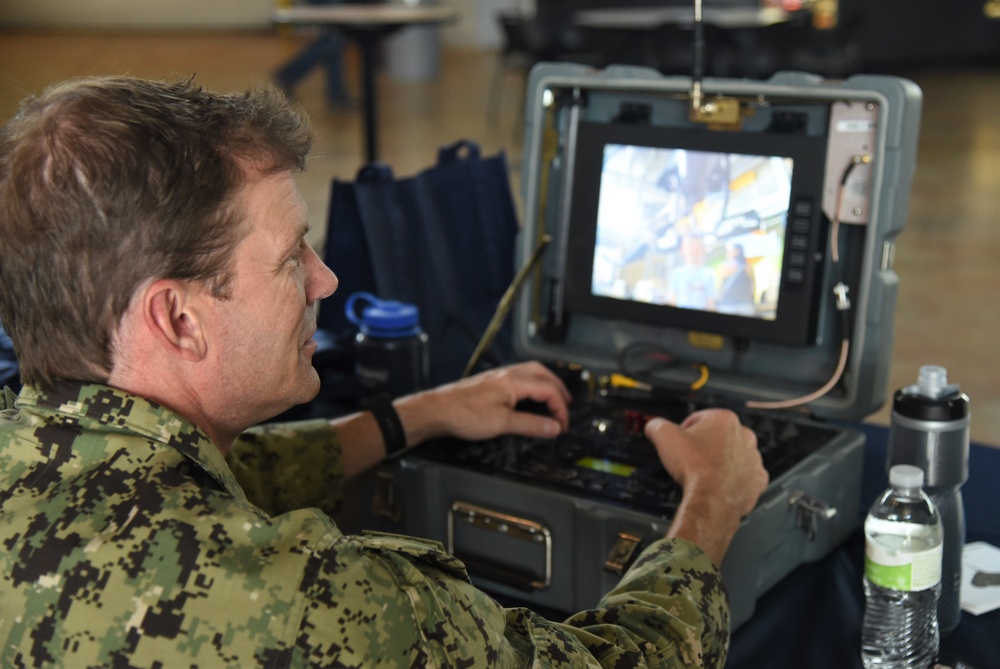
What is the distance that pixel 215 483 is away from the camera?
2.87 feet

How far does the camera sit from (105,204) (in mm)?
793

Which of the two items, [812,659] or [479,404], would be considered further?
A: [479,404]

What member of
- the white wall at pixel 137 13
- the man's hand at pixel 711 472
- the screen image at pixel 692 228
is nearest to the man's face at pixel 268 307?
the man's hand at pixel 711 472

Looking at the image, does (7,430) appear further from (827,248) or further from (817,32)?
(817,32)

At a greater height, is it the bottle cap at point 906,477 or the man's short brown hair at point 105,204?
the man's short brown hair at point 105,204

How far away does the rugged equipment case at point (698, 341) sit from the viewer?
1275 millimetres

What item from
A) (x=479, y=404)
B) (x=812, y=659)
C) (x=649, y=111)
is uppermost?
(x=649, y=111)

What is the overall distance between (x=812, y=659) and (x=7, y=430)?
30.2 inches

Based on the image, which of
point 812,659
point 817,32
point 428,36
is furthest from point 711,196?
point 428,36

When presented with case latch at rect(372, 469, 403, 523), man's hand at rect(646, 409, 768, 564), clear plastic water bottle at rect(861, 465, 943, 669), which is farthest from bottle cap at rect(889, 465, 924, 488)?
case latch at rect(372, 469, 403, 523)

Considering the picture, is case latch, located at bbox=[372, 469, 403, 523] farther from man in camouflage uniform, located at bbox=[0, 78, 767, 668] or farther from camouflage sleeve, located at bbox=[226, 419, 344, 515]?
man in camouflage uniform, located at bbox=[0, 78, 767, 668]

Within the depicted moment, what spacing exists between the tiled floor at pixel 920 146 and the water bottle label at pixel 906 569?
0.62m

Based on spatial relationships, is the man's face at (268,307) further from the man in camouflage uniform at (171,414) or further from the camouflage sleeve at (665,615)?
the camouflage sleeve at (665,615)

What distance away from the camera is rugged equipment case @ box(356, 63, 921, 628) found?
1275 millimetres
